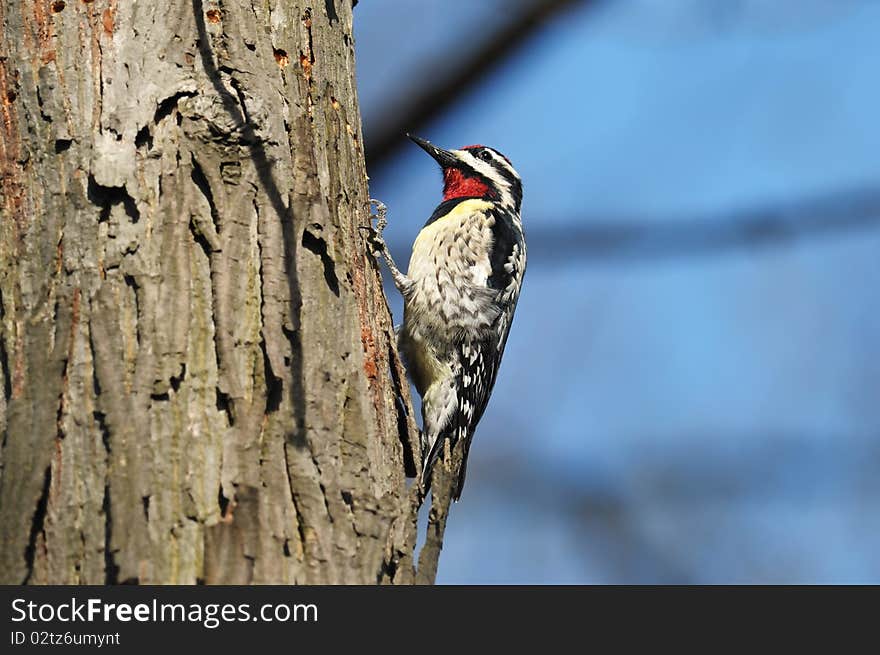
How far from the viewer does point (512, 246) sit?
4.70m

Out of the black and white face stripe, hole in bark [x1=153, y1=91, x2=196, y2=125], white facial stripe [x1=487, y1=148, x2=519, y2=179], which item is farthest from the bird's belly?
hole in bark [x1=153, y1=91, x2=196, y2=125]

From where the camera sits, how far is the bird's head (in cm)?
505

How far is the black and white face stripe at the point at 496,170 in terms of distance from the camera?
514cm

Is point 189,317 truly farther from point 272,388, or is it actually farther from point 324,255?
point 324,255

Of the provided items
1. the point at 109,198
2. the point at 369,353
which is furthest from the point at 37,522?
the point at 369,353

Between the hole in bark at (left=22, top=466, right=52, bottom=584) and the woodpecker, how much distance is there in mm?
2161

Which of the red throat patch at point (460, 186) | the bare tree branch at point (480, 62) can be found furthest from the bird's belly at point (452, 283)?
the bare tree branch at point (480, 62)

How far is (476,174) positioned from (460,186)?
0.12 meters

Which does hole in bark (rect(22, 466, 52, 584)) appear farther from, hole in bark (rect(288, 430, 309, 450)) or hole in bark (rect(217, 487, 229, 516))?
hole in bark (rect(288, 430, 309, 450))

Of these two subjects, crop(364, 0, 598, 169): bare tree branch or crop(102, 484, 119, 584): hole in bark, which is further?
crop(364, 0, 598, 169): bare tree branch

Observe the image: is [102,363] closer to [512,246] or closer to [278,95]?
[278,95]

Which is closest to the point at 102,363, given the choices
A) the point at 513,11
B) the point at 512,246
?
the point at 513,11
